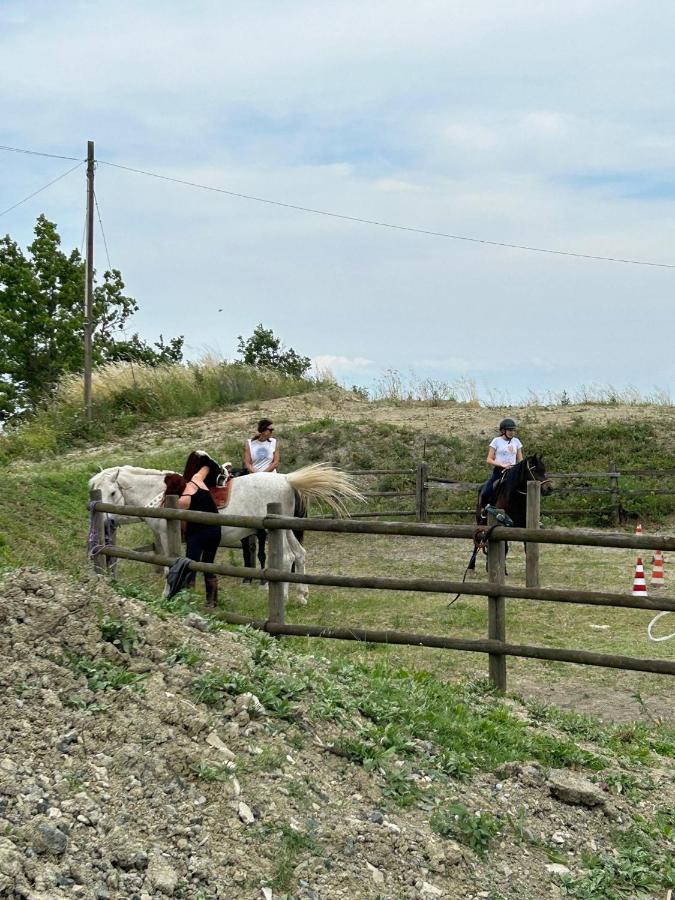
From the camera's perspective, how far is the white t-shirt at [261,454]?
13.7 m

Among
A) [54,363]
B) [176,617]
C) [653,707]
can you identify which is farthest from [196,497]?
[54,363]

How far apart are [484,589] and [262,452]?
6.91 metres

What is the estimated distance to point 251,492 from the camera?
1228cm

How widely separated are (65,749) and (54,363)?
34.9 meters

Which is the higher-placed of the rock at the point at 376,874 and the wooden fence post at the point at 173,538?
the wooden fence post at the point at 173,538

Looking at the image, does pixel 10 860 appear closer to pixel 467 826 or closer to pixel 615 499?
pixel 467 826

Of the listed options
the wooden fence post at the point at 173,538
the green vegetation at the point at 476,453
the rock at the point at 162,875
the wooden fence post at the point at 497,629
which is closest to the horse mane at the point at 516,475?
the wooden fence post at the point at 173,538

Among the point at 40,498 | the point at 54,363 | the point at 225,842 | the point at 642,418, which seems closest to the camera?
the point at 225,842

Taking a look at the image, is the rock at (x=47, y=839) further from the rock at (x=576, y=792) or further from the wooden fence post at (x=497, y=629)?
the wooden fence post at (x=497, y=629)

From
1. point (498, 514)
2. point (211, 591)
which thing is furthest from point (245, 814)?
point (211, 591)

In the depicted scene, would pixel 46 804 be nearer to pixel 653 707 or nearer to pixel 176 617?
pixel 176 617

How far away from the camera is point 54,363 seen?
3788cm

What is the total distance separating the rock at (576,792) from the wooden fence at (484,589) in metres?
1.63

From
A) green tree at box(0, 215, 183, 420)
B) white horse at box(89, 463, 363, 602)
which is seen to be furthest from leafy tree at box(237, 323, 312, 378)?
white horse at box(89, 463, 363, 602)
